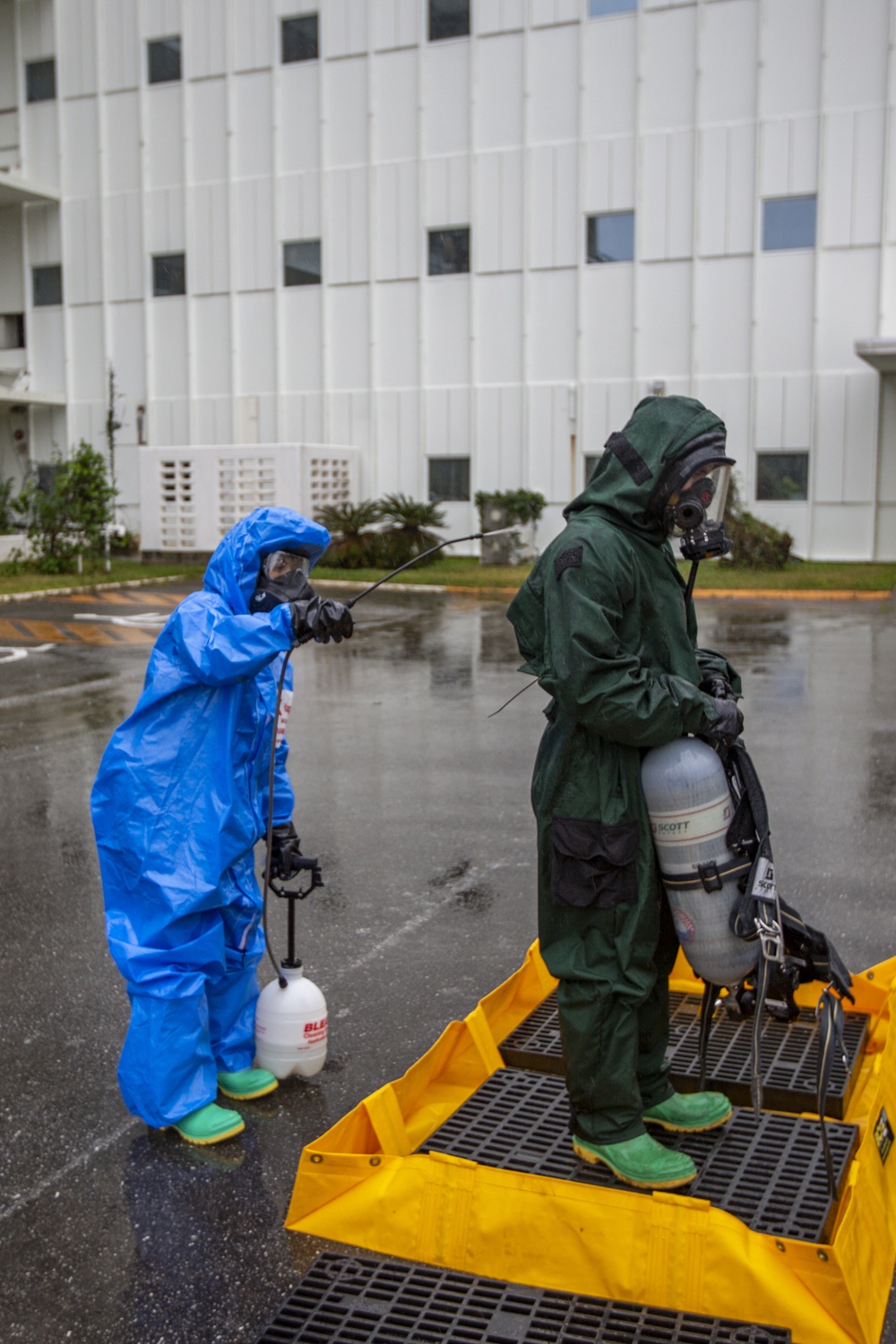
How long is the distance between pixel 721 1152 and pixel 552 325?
23690mm

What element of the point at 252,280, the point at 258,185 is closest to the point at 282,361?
the point at 252,280

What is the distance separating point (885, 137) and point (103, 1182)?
23.9 metres

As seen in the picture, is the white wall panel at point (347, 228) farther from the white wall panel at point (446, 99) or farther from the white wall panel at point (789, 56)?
the white wall panel at point (789, 56)

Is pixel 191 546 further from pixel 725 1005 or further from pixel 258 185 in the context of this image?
pixel 725 1005

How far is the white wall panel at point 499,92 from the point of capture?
82.6 feet

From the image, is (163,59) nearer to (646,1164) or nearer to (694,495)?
(694,495)

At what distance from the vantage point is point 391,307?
88.0ft

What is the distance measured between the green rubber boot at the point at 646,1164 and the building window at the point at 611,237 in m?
23.7

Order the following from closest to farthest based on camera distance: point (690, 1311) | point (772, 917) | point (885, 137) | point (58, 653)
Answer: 1. point (690, 1311)
2. point (772, 917)
3. point (58, 653)
4. point (885, 137)

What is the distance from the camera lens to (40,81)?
29.4 meters

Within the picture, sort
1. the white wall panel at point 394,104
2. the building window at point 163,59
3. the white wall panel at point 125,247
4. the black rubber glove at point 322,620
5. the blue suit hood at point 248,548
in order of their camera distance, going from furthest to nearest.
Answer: the white wall panel at point 125,247 < the building window at point 163,59 < the white wall panel at point 394,104 < the blue suit hood at point 248,548 < the black rubber glove at point 322,620

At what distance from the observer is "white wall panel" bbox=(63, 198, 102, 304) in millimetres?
29219

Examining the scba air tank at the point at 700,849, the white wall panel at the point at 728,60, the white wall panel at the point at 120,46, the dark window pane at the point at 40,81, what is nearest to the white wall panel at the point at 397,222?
the white wall panel at the point at 728,60

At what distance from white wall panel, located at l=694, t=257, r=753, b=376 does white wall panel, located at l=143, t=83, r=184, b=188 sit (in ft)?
39.2
